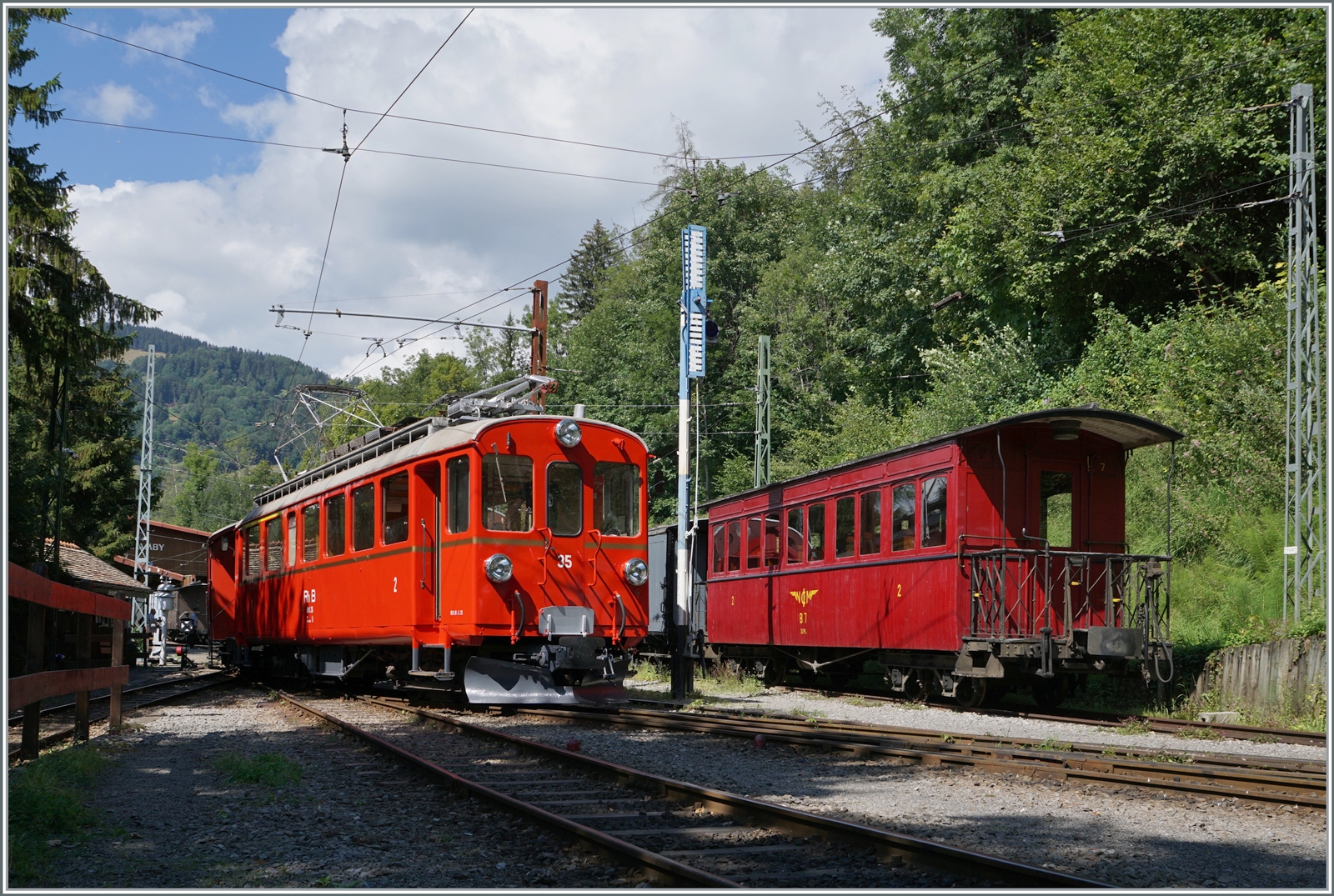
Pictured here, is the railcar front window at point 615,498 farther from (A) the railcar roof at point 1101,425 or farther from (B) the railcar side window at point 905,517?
(A) the railcar roof at point 1101,425

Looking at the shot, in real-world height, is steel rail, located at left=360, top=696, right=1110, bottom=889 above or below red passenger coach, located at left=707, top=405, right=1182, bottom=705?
below

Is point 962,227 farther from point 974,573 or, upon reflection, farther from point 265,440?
point 265,440

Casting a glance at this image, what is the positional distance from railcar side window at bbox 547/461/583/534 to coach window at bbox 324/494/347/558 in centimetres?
379

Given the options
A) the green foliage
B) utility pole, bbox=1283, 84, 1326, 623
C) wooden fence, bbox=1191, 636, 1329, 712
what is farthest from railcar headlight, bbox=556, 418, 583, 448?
utility pole, bbox=1283, 84, 1326, 623

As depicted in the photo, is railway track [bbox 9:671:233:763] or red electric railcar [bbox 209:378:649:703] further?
red electric railcar [bbox 209:378:649:703]

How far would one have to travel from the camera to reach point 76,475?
35.7m

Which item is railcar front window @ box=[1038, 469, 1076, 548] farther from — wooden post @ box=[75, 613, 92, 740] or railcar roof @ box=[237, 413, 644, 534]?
wooden post @ box=[75, 613, 92, 740]

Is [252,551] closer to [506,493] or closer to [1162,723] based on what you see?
[506,493]

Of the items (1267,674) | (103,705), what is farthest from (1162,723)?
(103,705)

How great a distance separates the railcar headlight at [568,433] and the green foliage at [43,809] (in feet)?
20.4

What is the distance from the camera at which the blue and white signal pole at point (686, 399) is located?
17.4 metres

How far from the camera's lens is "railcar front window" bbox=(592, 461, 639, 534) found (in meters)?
14.3

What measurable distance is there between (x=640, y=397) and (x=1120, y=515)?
105ft

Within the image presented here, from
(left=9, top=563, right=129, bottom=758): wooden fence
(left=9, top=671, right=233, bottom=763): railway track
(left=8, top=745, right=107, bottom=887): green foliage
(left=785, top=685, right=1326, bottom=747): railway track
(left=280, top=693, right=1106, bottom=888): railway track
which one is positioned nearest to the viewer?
(left=280, top=693, right=1106, bottom=888): railway track
